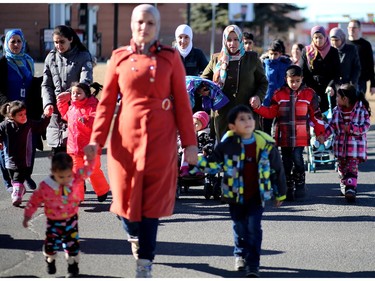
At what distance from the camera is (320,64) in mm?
11945

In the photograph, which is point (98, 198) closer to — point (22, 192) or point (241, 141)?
point (22, 192)

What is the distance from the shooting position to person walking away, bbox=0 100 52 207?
949 cm

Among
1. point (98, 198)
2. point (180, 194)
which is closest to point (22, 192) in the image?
point (98, 198)

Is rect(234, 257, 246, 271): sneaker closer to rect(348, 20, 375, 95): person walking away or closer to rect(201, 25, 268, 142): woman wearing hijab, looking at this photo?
rect(201, 25, 268, 142): woman wearing hijab

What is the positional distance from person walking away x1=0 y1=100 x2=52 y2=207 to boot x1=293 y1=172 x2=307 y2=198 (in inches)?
118

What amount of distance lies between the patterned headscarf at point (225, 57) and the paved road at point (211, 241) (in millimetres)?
1455

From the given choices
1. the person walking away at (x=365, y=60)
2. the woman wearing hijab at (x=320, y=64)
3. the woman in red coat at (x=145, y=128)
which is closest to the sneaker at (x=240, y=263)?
the woman in red coat at (x=145, y=128)

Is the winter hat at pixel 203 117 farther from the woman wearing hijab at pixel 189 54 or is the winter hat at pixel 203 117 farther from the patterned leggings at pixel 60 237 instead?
the patterned leggings at pixel 60 237

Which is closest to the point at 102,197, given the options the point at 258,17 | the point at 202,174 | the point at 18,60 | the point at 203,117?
the point at 202,174

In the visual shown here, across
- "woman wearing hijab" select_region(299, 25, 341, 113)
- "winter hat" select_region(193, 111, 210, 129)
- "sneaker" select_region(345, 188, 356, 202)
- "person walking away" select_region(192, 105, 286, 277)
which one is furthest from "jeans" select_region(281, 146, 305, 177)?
"person walking away" select_region(192, 105, 286, 277)

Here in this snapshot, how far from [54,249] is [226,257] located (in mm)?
1577

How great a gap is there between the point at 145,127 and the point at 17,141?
3.58m

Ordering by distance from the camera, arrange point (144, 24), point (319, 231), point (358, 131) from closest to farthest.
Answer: point (144, 24), point (319, 231), point (358, 131)

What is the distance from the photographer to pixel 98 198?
9883 mm
